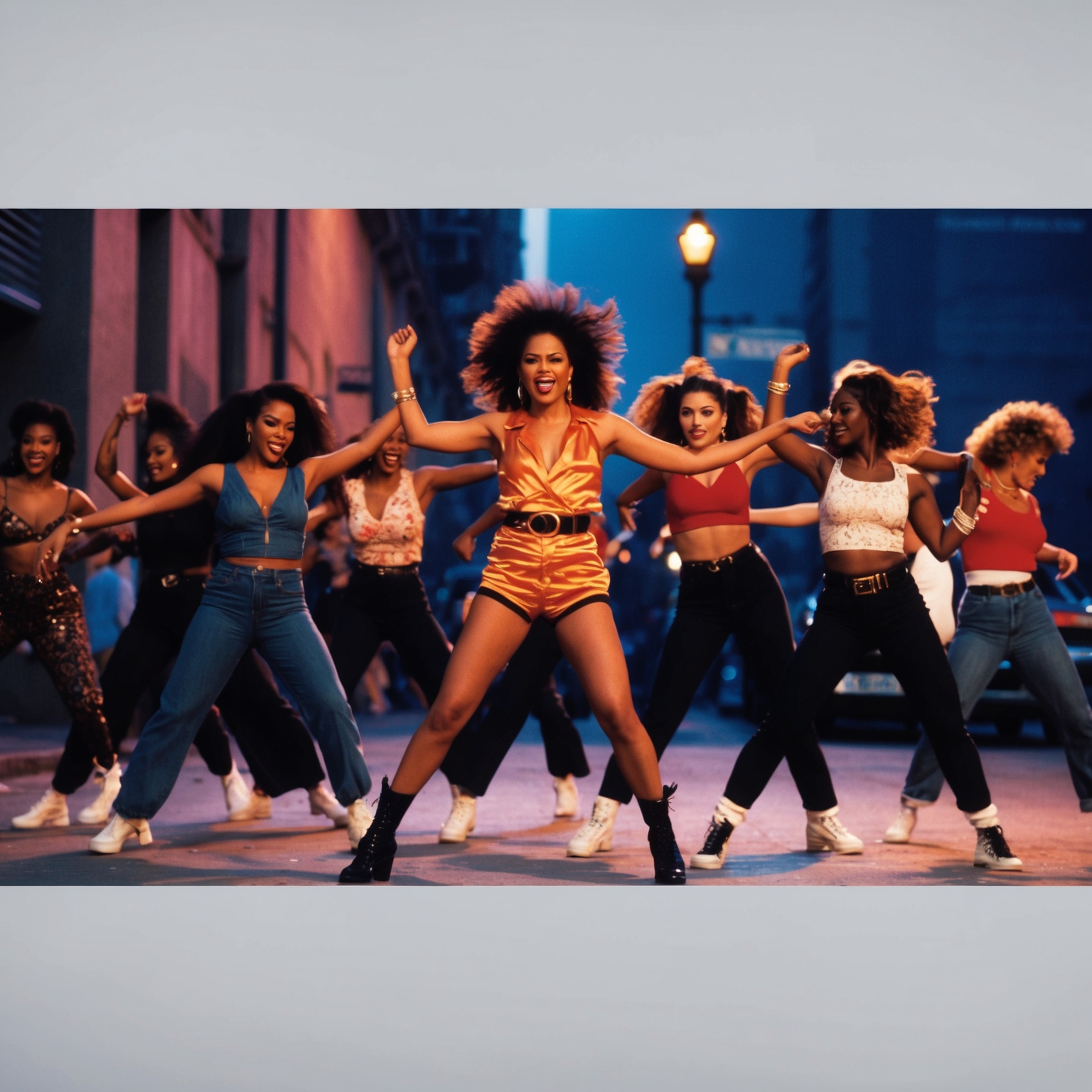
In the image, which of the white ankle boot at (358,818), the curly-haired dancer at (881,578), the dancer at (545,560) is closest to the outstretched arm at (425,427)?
the dancer at (545,560)

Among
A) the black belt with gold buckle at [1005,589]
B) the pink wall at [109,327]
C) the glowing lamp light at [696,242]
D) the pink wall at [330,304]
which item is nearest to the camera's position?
the black belt with gold buckle at [1005,589]

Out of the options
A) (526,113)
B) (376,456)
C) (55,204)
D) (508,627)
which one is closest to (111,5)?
(55,204)

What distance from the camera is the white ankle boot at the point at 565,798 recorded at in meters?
7.55

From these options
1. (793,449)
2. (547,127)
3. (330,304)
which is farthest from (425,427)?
(330,304)

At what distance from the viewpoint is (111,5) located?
5.55 m

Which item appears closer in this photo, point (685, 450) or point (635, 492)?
point (685, 450)

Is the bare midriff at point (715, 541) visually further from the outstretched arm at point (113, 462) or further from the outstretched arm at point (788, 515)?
the outstretched arm at point (113, 462)

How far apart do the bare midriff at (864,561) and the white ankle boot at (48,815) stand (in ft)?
13.3

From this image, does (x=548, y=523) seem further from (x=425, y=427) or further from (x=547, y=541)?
(x=425, y=427)

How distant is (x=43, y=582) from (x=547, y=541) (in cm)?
292

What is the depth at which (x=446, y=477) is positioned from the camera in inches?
248

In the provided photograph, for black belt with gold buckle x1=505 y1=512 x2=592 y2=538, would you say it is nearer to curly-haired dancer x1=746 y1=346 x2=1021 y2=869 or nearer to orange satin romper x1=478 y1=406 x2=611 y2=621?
orange satin romper x1=478 y1=406 x2=611 y2=621

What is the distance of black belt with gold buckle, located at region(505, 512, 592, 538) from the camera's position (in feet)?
15.8

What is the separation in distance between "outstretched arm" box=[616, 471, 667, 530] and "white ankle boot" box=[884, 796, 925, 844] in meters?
1.89
